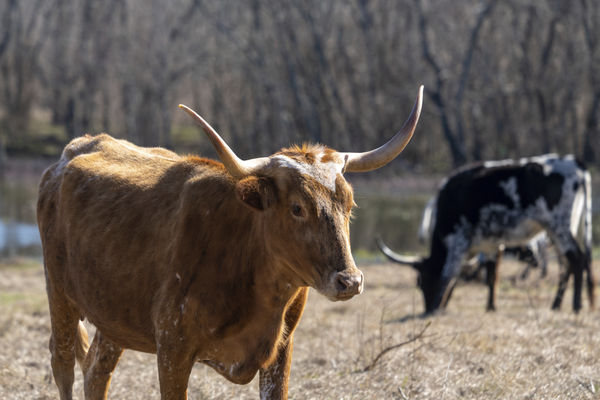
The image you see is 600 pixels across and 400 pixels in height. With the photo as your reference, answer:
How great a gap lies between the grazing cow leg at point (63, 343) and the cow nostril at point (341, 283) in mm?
2207

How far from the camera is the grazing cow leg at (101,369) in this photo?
4.69 meters

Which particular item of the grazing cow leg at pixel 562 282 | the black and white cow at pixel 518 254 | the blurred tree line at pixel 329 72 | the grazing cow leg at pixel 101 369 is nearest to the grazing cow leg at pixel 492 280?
the grazing cow leg at pixel 562 282

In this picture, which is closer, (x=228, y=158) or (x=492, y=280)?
(x=228, y=158)

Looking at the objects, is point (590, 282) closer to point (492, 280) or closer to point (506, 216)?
point (492, 280)

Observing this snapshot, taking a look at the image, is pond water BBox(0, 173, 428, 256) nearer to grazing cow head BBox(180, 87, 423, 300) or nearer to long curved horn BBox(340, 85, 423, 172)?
long curved horn BBox(340, 85, 423, 172)

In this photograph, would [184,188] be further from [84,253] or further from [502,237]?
[502,237]

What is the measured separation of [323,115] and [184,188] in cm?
2802

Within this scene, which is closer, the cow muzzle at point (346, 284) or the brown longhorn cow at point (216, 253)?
the cow muzzle at point (346, 284)

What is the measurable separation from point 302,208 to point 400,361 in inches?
103

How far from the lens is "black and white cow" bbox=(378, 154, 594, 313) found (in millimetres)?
9820

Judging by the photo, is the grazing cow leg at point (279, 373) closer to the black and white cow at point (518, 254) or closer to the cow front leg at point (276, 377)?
the cow front leg at point (276, 377)

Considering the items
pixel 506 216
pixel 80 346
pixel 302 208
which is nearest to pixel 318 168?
pixel 302 208

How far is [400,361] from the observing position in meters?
5.73

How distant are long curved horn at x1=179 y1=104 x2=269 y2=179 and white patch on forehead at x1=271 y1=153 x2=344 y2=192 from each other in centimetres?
11
